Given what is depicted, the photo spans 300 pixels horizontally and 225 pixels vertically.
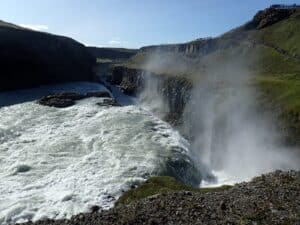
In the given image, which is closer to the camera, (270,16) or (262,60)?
(262,60)

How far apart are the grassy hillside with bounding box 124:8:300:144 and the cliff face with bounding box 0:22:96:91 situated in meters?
21.4

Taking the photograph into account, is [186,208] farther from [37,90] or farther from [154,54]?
[154,54]

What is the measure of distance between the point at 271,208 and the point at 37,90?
84.8 meters

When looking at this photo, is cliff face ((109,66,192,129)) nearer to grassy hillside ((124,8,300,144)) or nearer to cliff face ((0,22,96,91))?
grassy hillside ((124,8,300,144))

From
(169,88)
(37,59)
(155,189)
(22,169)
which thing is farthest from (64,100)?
(155,189)

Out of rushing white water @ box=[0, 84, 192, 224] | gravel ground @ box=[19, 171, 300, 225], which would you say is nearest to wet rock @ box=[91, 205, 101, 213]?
rushing white water @ box=[0, 84, 192, 224]

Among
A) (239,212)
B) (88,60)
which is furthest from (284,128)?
(88,60)

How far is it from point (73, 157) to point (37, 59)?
73609 millimetres

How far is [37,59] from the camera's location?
112 meters

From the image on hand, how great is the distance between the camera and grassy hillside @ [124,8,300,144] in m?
45.6

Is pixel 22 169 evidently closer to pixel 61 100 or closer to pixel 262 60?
pixel 61 100

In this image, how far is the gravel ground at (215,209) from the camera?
2081 cm

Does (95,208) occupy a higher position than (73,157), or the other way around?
(95,208)

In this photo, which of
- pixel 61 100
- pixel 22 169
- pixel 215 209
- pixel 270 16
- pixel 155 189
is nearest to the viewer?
pixel 215 209
